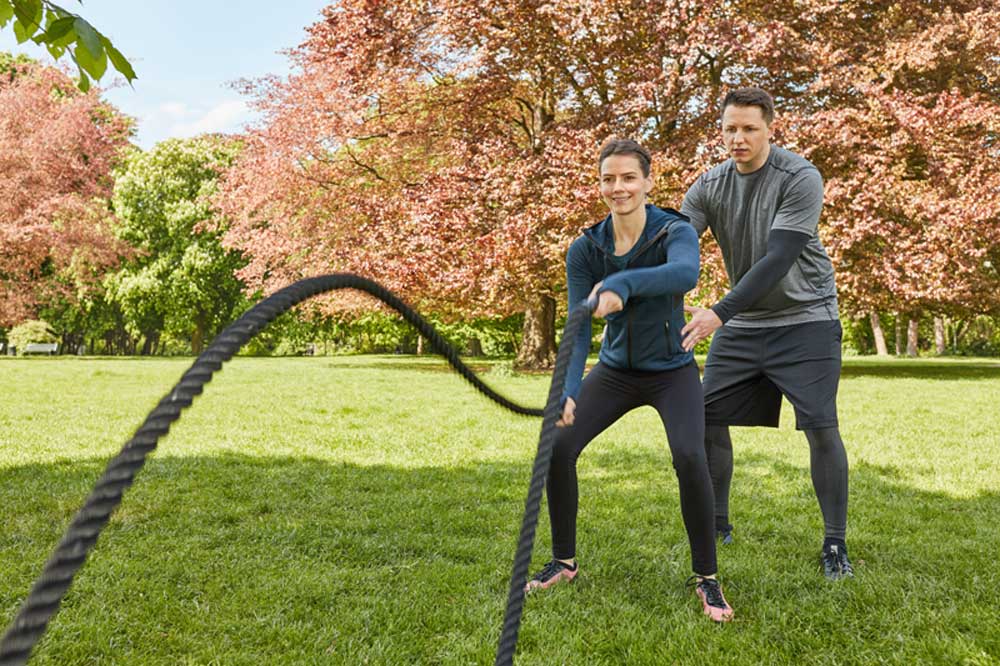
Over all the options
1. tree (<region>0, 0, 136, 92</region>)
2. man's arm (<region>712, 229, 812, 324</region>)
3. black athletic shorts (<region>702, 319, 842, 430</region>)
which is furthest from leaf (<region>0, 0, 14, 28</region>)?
black athletic shorts (<region>702, 319, 842, 430</region>)

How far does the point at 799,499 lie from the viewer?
511 centimetres

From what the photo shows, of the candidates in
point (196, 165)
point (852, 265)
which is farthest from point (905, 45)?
point (196, 165)

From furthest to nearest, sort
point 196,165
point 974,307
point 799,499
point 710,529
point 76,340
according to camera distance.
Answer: point 76,340 < point 196,165 < point 974,307 < point 799,499 < point 710,529

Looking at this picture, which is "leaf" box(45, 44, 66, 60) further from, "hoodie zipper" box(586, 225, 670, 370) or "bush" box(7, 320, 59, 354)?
"bush" box(7, 320, 59, 354)

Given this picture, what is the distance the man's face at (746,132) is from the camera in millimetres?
3348

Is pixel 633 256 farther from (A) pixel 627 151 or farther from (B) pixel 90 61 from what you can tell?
(B) pixel 90 61

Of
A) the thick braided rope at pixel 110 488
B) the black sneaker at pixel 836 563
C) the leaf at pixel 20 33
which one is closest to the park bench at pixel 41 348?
the leaf at pixel 20 33

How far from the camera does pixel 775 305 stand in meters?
3.62

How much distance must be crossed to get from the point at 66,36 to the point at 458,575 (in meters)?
2.94

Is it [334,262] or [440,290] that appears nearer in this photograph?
[440,290]

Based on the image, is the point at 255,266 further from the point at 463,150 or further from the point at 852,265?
the point at 852,265

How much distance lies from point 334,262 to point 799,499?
13757 millimetres

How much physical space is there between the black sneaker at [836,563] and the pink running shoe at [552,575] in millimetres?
1236

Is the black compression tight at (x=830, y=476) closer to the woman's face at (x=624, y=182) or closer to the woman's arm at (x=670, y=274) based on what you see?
the woman's arm at (x=670, y=274)
